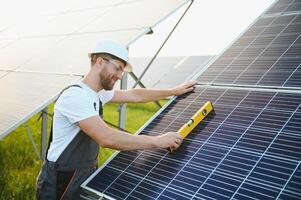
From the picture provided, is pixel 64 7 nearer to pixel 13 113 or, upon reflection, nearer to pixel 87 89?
pixel 13 113

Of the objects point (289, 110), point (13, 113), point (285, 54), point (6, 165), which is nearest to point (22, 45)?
point (6, 165)

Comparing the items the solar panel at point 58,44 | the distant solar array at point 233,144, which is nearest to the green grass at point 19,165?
the solar panel at point 58,44

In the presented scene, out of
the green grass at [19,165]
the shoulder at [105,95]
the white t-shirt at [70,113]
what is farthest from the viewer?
the green grass at [19,165]

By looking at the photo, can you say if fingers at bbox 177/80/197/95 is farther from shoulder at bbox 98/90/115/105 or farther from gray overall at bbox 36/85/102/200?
gray overall at bbox 36/85/102/200

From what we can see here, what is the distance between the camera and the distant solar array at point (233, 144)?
2.95 metres

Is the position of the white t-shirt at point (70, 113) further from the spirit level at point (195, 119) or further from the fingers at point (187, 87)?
the fingers at point (187, 87)

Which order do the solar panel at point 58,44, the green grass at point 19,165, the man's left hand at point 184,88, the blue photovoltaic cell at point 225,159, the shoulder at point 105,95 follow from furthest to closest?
the green grass at point 19,165 < the solar panel at point 58,44 < the man's left hand at point 184,88 < the shoulder at point 105,95 < the blue photovoltaic cell at point 225,159

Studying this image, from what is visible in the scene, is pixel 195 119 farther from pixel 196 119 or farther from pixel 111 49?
pixel 111 49

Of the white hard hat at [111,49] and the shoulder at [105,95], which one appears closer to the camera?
the white hard hat at [111,49]

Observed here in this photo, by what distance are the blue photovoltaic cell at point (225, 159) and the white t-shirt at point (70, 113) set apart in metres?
0.52

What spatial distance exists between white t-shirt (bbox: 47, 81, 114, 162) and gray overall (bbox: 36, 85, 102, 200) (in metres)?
0.07

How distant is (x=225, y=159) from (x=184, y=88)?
1579 mm

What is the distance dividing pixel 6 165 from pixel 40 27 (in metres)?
4.26

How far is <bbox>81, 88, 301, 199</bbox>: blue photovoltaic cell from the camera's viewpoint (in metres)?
2.92
